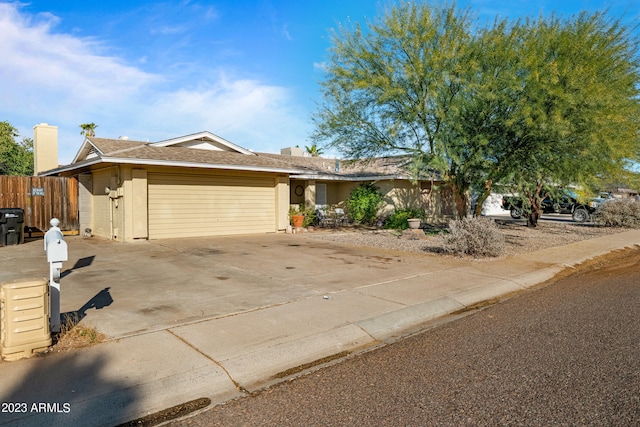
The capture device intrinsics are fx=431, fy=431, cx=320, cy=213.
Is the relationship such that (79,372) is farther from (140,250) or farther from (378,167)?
(378,167)

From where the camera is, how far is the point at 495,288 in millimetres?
8461

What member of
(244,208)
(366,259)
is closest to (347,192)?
(244,208)

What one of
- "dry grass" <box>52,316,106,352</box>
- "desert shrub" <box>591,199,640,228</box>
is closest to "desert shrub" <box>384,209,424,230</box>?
"desert shrub" <box>591,199,640,228</box>

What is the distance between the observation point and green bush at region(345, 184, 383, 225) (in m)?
21.8

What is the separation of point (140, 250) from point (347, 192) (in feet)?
45.3

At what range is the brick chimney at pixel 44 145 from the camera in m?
20.0

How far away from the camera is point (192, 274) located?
9.20 meters

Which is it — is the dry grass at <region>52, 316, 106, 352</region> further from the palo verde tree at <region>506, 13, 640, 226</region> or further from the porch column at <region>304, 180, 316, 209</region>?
the porch column at <region>304, 180, 316, 209</region>

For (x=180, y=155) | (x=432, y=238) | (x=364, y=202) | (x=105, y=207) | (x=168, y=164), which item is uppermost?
(x=180, y=155)

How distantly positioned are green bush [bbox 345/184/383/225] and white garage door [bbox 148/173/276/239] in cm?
508

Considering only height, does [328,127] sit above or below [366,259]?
above

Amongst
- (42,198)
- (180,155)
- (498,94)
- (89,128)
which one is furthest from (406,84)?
(89,128)

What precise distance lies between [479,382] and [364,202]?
17619 mm

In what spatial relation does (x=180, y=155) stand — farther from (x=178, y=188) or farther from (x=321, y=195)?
(x=321, y=195)
